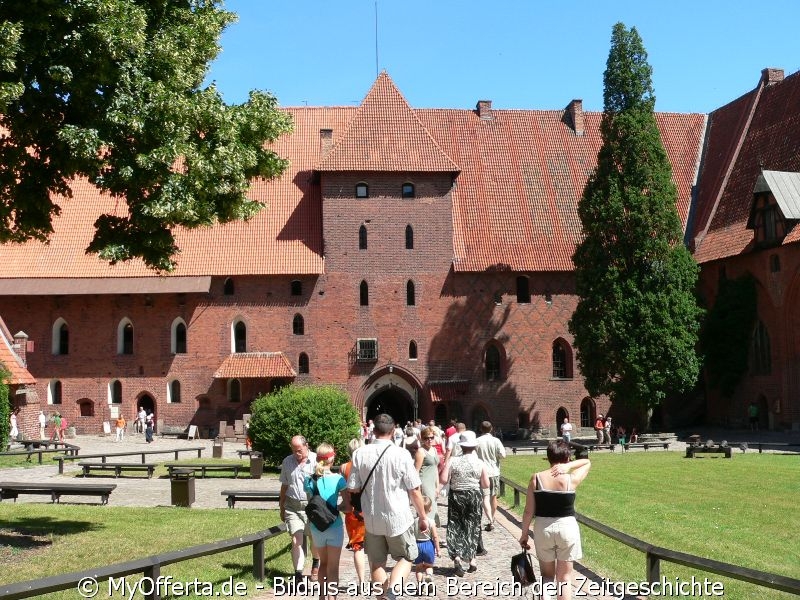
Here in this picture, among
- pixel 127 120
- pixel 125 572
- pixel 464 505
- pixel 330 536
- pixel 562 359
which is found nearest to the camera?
pixel 125 572

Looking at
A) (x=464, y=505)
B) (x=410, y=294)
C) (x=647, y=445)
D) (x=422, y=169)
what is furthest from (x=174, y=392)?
(x=464, y=505)

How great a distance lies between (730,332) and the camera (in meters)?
42.5

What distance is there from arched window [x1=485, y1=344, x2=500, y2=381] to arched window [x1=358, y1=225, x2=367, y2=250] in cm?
780

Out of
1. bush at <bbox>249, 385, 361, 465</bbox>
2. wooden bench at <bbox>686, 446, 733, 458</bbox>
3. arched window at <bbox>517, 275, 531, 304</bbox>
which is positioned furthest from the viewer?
arched window at <bbox>517, 275, 531, 304</bbox>

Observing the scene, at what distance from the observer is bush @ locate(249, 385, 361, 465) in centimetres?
2767

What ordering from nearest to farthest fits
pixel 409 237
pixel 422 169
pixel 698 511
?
pixel 698 511
pixel 422 169
pixel 409 237

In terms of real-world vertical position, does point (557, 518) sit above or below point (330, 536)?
above

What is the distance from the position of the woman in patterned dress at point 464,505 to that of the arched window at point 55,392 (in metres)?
36.0

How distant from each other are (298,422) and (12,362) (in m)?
16.3

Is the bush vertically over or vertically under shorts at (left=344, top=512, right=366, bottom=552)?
over

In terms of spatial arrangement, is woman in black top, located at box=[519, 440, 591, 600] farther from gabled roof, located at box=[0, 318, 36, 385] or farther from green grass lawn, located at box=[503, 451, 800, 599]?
gabled roof, located at box=[0, 318, 36, 385]

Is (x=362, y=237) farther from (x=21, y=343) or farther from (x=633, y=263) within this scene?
(x=21, y=343)

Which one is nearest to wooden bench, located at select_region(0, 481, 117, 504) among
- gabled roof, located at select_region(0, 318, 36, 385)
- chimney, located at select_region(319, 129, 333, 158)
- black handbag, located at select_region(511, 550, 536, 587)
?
black handbag, located at select_region(511, 550, 536, 587)

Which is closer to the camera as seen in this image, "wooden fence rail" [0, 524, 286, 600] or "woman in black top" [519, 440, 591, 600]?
"wooden fence rail" [0, 524, 286, 600]
